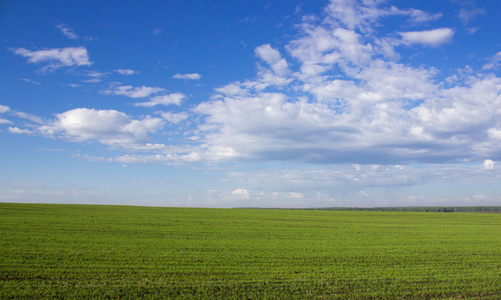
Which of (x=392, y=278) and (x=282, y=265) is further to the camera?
(x=282, y=265)

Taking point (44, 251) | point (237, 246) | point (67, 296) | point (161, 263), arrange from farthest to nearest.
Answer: point (237, 246), point (44, 251), point (161, 263), point (67, 296)

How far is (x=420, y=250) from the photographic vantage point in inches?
835

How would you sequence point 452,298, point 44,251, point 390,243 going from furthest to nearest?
point 390,243
point 44,251
point 452,298

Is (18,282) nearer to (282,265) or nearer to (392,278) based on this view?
(282,265)

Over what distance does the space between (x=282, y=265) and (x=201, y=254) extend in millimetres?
5152

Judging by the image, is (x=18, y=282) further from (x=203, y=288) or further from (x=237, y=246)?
(x=237, y=246)

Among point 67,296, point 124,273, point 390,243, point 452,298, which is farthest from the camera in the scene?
point 390,243

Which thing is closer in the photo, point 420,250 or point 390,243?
point 420,250

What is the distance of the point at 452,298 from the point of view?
11.5 m

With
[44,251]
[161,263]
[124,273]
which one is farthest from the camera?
[44,251]

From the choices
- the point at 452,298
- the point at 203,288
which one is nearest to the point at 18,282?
the point at 203,288

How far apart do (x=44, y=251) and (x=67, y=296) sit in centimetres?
832

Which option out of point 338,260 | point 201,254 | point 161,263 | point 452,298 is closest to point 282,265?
point 338,260

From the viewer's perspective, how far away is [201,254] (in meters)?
18.1
